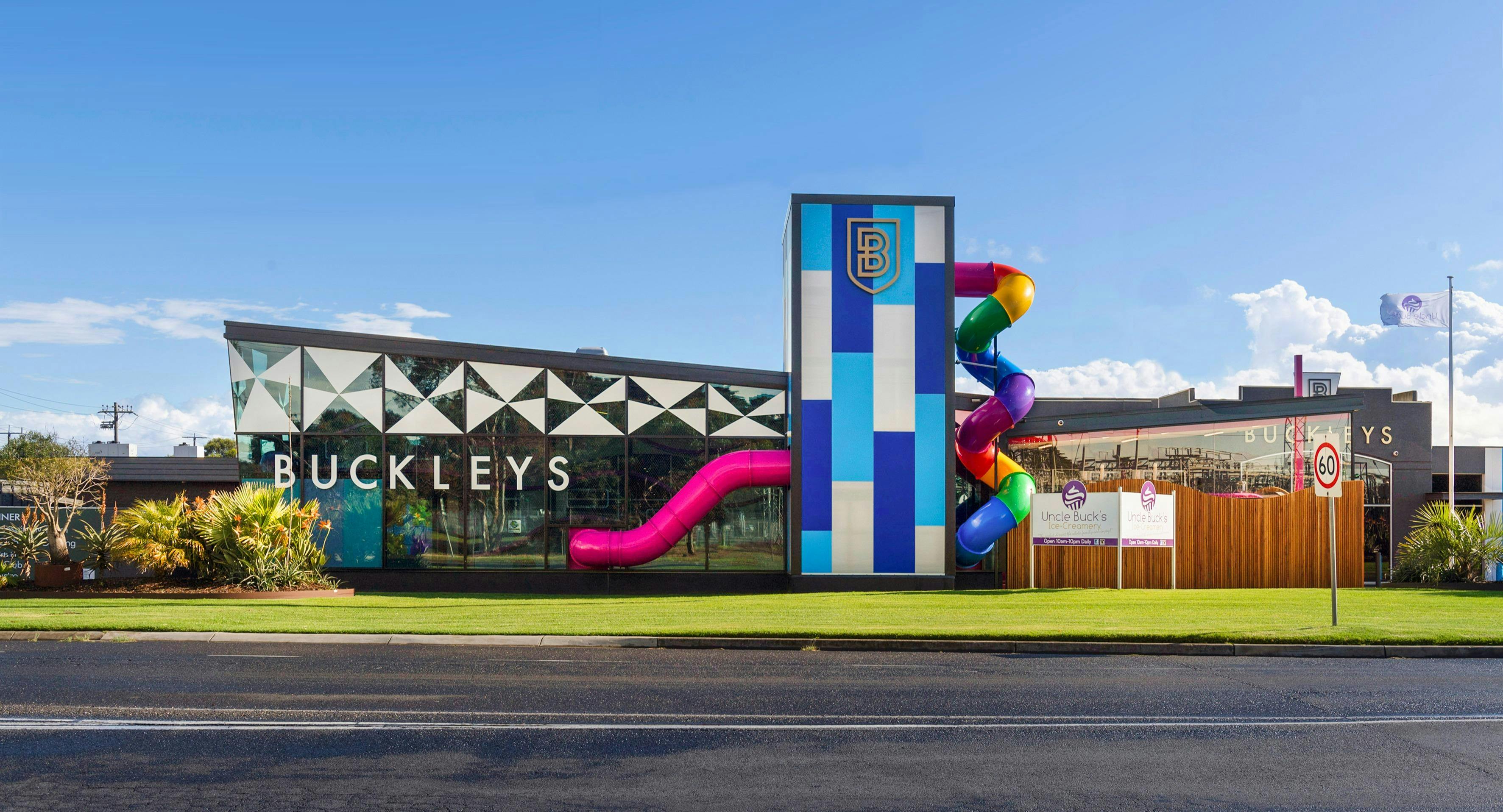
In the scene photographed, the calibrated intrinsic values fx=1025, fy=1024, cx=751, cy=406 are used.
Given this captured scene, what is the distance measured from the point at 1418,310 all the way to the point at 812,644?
78.7 feet

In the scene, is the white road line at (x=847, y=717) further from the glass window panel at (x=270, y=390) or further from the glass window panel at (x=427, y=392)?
the glass window panel at (x=270, y=390)

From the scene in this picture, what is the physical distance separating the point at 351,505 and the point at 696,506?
7.66 meters

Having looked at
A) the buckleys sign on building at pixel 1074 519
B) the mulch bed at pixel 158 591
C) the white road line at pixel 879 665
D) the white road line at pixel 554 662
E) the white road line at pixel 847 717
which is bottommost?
the mulch bed at pixel 158 591

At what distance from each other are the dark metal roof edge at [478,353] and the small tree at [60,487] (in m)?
4.90

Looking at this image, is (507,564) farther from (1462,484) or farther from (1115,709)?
(1462,484)

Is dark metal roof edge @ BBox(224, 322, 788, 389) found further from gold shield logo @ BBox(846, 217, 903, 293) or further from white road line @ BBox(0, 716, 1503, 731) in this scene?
white road line @ BBox(0, 716, 1503, 731)

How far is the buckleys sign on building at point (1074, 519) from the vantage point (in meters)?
20.9

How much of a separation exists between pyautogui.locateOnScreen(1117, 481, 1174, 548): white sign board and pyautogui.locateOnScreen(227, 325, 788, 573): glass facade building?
23.1ft

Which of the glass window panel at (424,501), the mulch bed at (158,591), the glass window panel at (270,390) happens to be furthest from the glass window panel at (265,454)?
the mulch bed at (158,591)

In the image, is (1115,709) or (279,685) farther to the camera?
(279,685)

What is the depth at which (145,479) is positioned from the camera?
36.1m

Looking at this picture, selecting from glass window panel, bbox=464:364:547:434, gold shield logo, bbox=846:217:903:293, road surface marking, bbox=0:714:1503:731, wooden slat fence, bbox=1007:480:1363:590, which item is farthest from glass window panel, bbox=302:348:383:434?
road surface marking, bbox=0:714:1503:731

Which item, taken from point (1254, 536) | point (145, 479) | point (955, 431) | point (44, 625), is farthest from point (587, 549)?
point (145, 479)

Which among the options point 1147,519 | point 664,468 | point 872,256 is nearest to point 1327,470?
point 1147,519
